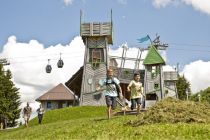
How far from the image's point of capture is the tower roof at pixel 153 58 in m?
55.9

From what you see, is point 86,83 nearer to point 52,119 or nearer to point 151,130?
point 52,119

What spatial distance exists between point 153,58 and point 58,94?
22282mm

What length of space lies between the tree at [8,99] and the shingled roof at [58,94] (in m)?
4.09

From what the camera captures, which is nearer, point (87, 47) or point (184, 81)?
point (87, 47)

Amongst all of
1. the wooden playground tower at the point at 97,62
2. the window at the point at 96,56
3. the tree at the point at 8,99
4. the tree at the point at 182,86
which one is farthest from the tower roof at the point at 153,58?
the tree at the point at 182,86

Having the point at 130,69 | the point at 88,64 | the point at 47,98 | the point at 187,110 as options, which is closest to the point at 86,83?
the point at 88,64

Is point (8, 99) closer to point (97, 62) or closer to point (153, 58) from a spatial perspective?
point (97, 62)

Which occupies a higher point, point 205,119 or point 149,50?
point 149,50

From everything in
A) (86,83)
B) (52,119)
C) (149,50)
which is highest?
(149,50)

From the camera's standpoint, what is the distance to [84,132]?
13797 millimetres

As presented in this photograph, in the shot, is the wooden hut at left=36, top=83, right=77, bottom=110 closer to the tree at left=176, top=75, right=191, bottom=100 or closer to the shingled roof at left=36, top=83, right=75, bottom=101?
the shingled roof at left=36, top=83, right=75, bottom=101

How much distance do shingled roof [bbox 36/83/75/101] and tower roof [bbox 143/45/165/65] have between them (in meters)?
18.8

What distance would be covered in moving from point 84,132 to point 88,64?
134 ft

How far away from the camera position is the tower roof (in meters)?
55.9
